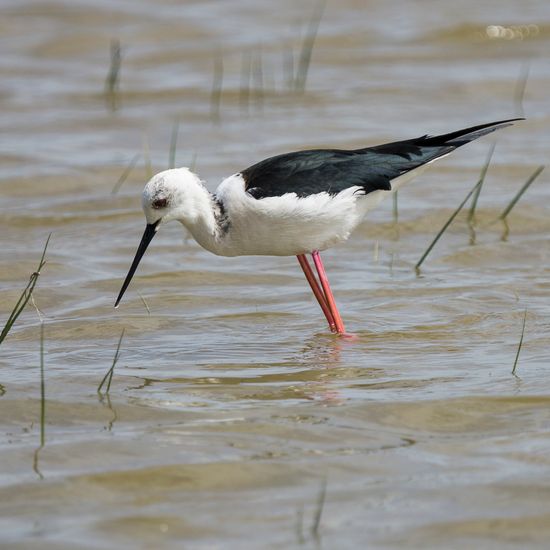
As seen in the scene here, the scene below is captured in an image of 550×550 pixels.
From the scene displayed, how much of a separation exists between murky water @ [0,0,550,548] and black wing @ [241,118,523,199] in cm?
81

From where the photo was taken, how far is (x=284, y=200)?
21.4 feet

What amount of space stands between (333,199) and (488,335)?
1.08 meters

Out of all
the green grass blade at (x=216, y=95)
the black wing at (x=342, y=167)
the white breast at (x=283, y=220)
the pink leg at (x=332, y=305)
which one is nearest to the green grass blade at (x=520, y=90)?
the green grass blade at (x=216, y=95)

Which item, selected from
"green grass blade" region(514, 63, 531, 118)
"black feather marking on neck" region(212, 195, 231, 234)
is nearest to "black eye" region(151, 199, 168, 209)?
"black feather marking on neck" region(212, 195, 231, 234)

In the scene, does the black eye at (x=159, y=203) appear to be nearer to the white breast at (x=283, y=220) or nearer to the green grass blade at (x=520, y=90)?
the white breast at (x=283, y=220)

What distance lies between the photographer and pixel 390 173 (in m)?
6.92

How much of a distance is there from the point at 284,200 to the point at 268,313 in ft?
3.19

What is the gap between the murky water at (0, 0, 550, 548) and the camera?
4508 mm

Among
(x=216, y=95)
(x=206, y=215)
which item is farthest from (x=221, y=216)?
(x=216, y=95)

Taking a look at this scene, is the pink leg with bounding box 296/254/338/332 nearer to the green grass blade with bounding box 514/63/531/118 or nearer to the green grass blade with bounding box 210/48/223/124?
the green grass blade with bounding box 210/48/223/124

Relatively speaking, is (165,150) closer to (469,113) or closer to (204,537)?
(469,113)

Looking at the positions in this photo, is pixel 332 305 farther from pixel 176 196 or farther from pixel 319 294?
pixel 176 196

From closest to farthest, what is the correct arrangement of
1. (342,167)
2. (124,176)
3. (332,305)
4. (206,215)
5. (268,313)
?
(206,215) → (342,167) → (332,305) → (268,313) → (124,176)

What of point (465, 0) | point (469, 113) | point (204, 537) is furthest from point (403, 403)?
point (465, 0)
